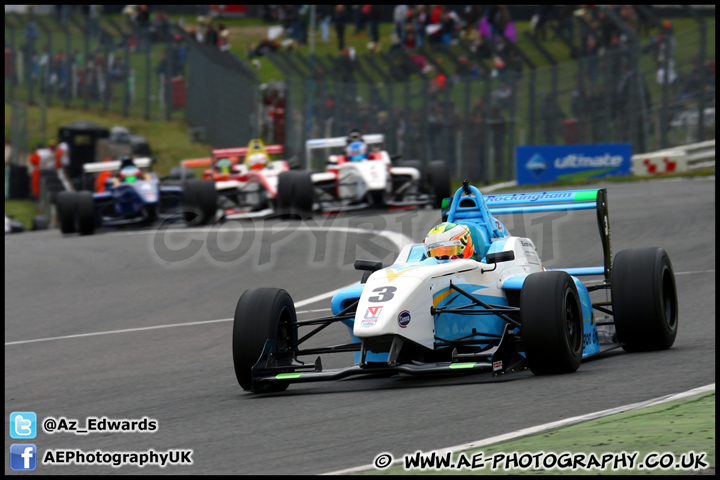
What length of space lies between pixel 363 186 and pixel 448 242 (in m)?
12.8

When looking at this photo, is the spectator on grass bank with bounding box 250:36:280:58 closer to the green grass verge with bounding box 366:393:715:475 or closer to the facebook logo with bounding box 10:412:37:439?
the facebook logo with bounding box 10:412:37:439

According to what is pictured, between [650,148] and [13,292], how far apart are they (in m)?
15.1

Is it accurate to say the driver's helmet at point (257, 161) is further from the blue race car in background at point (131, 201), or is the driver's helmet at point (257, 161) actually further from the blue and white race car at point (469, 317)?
the blue and white race car at point (469, 317)

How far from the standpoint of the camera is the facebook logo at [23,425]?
6656mm

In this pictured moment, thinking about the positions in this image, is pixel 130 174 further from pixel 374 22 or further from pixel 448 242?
pixel 374 22

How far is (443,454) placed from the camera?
5219 millimetres

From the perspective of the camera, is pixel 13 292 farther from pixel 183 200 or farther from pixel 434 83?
pixel 434 83

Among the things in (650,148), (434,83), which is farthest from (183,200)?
(650,148)

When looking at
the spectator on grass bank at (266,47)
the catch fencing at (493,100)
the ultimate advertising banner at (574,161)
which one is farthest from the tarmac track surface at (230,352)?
the spectator on grass bank at (266,47)

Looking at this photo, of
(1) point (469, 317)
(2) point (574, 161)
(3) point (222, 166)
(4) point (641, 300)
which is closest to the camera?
(1) point (469, 317)

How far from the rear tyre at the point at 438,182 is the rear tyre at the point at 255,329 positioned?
13.0 m

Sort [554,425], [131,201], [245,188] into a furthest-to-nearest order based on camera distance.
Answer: [245,188]
[131,201]
[554,425]

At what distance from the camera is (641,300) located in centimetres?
816

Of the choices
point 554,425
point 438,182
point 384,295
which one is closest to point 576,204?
point 384,295
